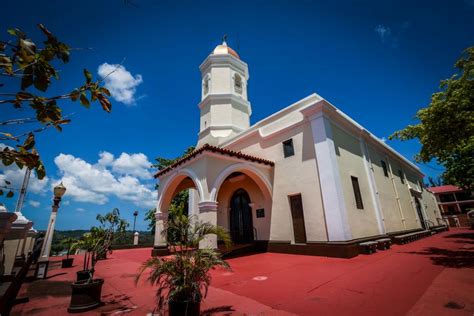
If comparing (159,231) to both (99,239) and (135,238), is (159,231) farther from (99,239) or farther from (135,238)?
(135,238)

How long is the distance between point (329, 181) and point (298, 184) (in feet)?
5.22

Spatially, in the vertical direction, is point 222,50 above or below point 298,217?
above

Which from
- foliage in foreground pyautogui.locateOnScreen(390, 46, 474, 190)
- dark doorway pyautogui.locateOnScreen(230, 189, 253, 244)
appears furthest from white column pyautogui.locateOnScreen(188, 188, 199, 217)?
foliage in foreground pyautogui.locateOnScreen(390, 46, 474, 190)

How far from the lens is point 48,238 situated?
25.9 feet

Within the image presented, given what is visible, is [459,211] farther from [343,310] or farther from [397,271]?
[343,310]

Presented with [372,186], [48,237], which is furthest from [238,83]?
[48,237]

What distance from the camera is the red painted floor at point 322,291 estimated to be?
3.68 meters

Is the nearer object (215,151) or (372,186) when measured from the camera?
(215,151)

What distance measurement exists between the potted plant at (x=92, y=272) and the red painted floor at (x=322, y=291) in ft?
0.95

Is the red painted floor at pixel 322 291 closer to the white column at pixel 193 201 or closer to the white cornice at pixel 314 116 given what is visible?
the white cornice at pixel 314 116

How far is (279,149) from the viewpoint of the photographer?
38.4 feet

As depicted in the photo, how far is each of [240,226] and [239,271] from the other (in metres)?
5.99

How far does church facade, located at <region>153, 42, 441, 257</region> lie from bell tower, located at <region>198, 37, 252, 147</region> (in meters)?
0.25

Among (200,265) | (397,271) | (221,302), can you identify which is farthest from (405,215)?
(200,265)
